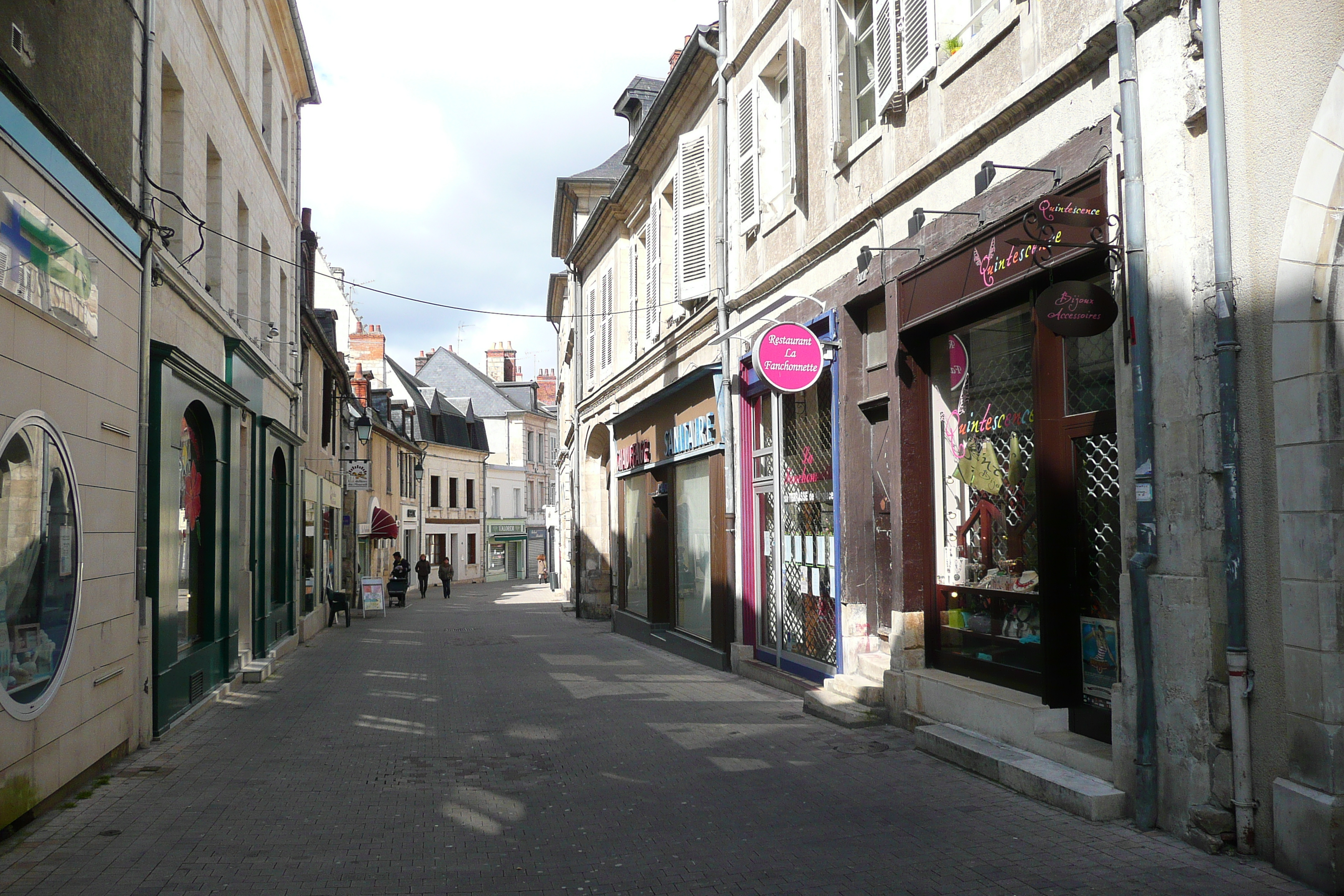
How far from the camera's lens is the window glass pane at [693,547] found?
1452 cm

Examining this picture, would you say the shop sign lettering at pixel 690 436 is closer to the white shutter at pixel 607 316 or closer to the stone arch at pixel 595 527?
the white shutter at pixel 607 316

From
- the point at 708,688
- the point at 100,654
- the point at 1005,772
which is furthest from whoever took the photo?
the point at 708,688

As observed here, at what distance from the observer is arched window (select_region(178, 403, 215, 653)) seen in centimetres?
1045

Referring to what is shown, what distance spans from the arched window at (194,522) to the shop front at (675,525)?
5716 mm

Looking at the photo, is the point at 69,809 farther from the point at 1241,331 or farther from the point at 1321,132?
the point at 1321,132

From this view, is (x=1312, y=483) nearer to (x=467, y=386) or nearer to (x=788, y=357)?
(x=788, y=357)

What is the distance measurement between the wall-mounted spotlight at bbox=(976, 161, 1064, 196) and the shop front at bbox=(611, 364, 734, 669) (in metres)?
5.91

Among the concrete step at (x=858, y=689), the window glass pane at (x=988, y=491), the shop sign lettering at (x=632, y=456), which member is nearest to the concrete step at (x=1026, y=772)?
the window glass pane at (x=988, y=491)

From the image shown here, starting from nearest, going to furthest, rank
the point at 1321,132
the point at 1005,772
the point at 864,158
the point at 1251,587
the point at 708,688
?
the point at 1321,132, the point at 1251,587, the point at 1005,772, the point at 864,158, the point at 708,688

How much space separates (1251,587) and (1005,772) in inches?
79.4

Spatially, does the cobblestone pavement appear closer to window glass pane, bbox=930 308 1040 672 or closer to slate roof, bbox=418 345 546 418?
window glass pane, bbox=930 308 1040 672

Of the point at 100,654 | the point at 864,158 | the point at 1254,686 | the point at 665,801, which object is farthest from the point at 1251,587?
the point at 100,654

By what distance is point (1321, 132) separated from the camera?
4871 millimetres

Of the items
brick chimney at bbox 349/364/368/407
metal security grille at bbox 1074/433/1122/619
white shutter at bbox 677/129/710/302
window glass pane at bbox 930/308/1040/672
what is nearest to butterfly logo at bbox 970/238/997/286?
window glass pane at bbox 930/308/1040/672
